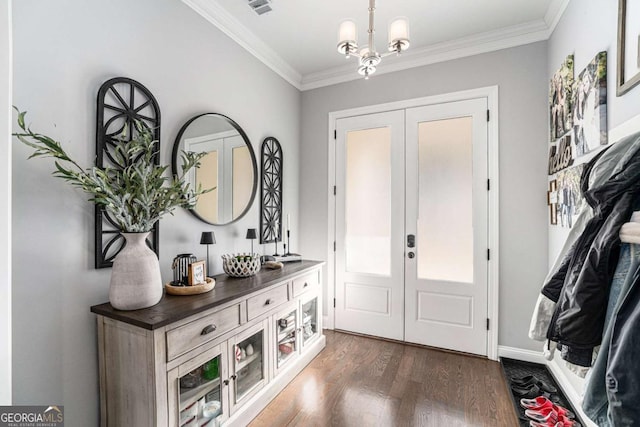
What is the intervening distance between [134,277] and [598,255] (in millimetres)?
1881

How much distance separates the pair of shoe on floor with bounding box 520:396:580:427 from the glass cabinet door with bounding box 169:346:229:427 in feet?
6.23

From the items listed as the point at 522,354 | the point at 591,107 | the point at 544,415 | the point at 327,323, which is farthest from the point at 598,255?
the point at 327,323

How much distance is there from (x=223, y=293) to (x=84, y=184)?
89 cm

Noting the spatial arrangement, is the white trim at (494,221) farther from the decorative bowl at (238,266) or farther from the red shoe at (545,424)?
the decorative bowl at (238,266)

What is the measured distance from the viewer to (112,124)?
1.61 metres

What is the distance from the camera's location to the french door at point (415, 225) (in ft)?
8.88

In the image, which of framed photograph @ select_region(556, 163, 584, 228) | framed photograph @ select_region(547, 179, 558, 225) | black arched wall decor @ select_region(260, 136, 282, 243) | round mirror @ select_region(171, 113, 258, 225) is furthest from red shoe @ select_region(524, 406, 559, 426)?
round mirror @ select_region(171, 113, 258, 225)

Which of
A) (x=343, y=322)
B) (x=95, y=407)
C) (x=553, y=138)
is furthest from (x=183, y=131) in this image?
(x=553, y=138)

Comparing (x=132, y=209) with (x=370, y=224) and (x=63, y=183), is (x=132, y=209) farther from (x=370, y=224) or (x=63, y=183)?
(x=370, y=224)

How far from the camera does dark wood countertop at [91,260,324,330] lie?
4.39ft

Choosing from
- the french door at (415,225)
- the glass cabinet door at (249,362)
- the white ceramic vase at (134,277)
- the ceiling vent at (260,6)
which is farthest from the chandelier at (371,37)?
the glass cabinet door at (249,362)

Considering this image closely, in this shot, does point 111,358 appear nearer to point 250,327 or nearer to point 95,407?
point 95,407

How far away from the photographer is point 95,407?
152 centimetres

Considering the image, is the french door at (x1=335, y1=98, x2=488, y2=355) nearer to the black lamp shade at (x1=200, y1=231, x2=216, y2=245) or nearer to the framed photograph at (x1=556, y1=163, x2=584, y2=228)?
the framed photograph at (x1=556, y1=163, x2=584, y2=228)
